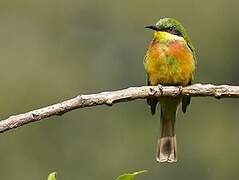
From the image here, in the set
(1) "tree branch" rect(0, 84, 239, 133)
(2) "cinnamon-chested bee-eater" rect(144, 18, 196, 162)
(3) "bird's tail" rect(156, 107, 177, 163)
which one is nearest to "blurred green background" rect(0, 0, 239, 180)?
(3) "bird's tail" rect(156, 107, 177, 163)

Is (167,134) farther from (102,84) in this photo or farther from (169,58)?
(102,84)

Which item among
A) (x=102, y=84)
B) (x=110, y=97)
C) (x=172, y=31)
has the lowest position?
(x=110, y=97)

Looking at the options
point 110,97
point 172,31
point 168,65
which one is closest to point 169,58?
point 168,65

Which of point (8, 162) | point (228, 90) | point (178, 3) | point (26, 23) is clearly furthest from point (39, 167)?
point (228, 90)

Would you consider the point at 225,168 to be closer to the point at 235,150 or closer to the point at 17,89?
the point at 235,150

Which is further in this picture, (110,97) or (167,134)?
(167,134)

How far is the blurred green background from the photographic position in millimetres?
19969

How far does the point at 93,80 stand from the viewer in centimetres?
2278

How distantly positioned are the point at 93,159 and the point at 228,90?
16.0 m

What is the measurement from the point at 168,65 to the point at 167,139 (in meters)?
0.57

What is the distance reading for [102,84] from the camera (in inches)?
883

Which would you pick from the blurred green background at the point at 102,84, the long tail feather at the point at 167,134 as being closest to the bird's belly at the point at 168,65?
the long tail feather at the point at 167,134

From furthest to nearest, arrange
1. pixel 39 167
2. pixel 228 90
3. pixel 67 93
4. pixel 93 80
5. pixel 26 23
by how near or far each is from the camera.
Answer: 1. pixel 26 23
2. pixel 93 80
3. pixel 67 93
4. pixel 39 167
5. pixel 228 90

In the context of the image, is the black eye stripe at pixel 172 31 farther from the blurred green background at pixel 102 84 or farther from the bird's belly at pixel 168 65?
the blurred green background at pixel 102 84
